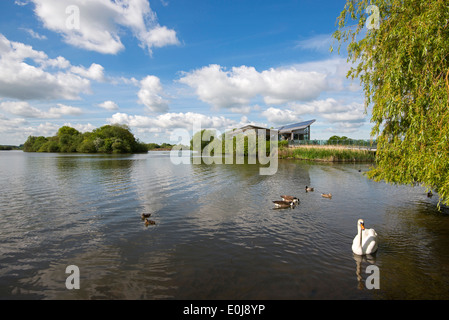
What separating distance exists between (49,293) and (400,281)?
10.4 metres

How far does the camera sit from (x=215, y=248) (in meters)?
9.91

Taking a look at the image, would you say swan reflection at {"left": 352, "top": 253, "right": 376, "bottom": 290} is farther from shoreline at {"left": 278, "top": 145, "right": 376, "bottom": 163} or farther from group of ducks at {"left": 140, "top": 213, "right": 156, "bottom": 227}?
shoreline at {"left": 278, "top": 145, "right": 376, "bottom": 163}

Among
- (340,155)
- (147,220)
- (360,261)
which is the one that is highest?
(340,155)

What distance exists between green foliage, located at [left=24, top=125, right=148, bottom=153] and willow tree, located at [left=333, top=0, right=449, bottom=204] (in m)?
108

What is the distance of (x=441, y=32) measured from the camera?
10.0 meters

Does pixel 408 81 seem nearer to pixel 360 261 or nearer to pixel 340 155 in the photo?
pixel 360 261

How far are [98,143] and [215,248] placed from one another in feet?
372

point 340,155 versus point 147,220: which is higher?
point 340,155

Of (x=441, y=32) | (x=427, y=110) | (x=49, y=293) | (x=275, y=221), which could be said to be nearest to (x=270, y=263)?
(x=275, y=221)

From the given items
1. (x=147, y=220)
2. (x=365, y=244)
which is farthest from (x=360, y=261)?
(x=147, y=220)

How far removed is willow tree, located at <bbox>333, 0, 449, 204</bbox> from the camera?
9820mm

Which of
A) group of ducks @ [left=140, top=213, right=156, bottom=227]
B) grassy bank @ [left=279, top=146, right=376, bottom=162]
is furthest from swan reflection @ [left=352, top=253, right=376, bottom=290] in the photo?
grassy bank @ [left=279, top=146, right=376, bottom=162]

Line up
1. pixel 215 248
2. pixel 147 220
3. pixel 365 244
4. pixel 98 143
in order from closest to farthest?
1. pixel 365 244
2. pixel 215 248
3. pixel 147 220
4. pixel 98 143

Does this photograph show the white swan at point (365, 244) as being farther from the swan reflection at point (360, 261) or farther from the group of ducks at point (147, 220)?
the group of ducks at point (147, 220)
